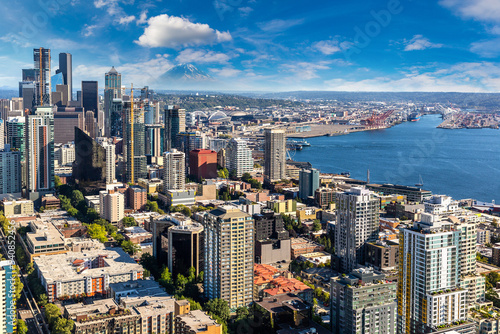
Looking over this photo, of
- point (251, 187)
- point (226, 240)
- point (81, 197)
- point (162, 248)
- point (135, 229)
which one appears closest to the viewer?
point (226, 240)

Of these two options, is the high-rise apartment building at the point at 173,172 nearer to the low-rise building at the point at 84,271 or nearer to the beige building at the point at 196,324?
→ the low-rise building at the point at 84,271

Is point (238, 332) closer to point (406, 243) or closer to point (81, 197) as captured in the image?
point (406, 243)

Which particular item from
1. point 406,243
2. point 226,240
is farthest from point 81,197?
point 406,243

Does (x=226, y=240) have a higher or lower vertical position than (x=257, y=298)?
higher

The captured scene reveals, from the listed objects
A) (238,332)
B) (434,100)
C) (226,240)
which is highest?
(434,100)

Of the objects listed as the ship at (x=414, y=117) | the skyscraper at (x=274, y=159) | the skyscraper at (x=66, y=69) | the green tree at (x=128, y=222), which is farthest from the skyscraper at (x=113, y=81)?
the ship at (x=414, y=117)

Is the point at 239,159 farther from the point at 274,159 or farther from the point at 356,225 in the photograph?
the point at 356,225

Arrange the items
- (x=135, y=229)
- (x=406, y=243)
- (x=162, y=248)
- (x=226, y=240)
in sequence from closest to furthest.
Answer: (x=406, y=243) → (x=226, y=240) → (x=162, y=248) → (x=135, y=229)
